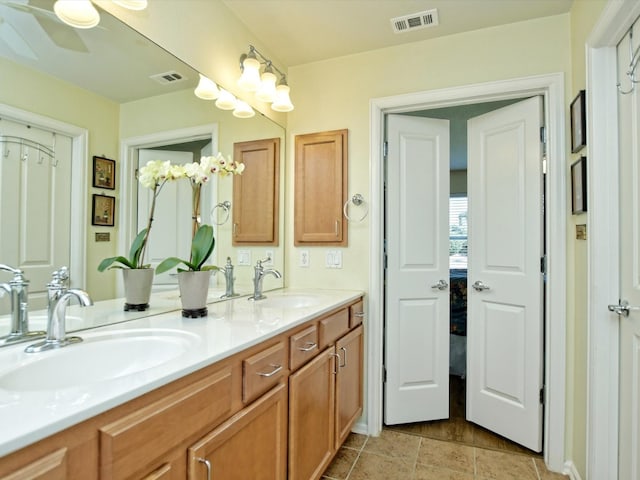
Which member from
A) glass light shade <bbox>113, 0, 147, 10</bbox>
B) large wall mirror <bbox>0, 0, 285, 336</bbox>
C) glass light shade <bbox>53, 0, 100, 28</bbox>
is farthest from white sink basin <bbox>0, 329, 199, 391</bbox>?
glass light shade <bbox>113, 0, 147, 10</bbox>

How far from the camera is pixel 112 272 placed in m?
1.44

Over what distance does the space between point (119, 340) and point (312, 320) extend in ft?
2.50

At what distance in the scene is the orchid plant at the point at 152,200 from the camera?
149 centimetres

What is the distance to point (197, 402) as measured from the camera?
0.95 meters

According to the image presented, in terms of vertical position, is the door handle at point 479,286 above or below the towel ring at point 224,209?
below

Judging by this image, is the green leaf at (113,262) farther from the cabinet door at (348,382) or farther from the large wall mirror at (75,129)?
the cabinet door at (348,382)

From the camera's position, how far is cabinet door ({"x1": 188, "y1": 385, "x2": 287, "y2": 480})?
976 mm

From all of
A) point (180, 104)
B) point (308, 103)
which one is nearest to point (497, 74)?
point (308, 103)

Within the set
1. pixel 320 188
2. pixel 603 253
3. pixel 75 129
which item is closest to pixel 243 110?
pixel 320 188

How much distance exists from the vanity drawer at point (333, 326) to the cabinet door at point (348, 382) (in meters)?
0.05

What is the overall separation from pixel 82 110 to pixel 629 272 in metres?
2.18

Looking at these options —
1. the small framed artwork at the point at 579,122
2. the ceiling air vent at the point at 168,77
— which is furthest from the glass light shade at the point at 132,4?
the small framed artwork at the point at 579,122

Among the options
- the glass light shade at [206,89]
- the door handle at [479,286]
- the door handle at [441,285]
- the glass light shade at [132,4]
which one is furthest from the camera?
the door handle at [441,285]

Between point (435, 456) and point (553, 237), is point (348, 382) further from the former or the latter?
point (553, 237)
